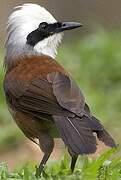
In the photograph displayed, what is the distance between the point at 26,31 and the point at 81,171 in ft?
6.05

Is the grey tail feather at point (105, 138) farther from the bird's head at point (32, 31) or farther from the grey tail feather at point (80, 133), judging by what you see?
the bird's head at point (32, 31)

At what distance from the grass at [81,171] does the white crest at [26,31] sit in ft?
4.39

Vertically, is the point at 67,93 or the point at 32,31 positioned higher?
the point at 32,31

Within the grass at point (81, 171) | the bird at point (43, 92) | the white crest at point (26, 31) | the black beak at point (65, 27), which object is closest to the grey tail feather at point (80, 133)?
the bird at point (43, 92)

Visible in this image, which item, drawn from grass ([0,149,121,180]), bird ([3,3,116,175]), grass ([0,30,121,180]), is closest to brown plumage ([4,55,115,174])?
bird ([3,3,116,175])

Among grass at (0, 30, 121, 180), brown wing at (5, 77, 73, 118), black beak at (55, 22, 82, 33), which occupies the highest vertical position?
black beak at (55, 22, 82, 33)

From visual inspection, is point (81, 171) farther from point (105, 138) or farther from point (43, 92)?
point (43, 92)

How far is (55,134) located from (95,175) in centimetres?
69

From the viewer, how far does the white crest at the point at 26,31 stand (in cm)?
1035

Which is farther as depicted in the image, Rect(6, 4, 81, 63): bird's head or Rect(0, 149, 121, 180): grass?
Rect(6, 4, 81, 63): bird's head

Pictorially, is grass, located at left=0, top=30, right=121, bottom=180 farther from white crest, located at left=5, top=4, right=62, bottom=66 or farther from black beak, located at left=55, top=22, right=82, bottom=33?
black beak, located at left=55, top=22, right=82, bottom=33

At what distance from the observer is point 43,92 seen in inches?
374

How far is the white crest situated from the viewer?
10352mm

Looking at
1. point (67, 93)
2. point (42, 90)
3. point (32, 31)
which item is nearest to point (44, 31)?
point (32, 31)
